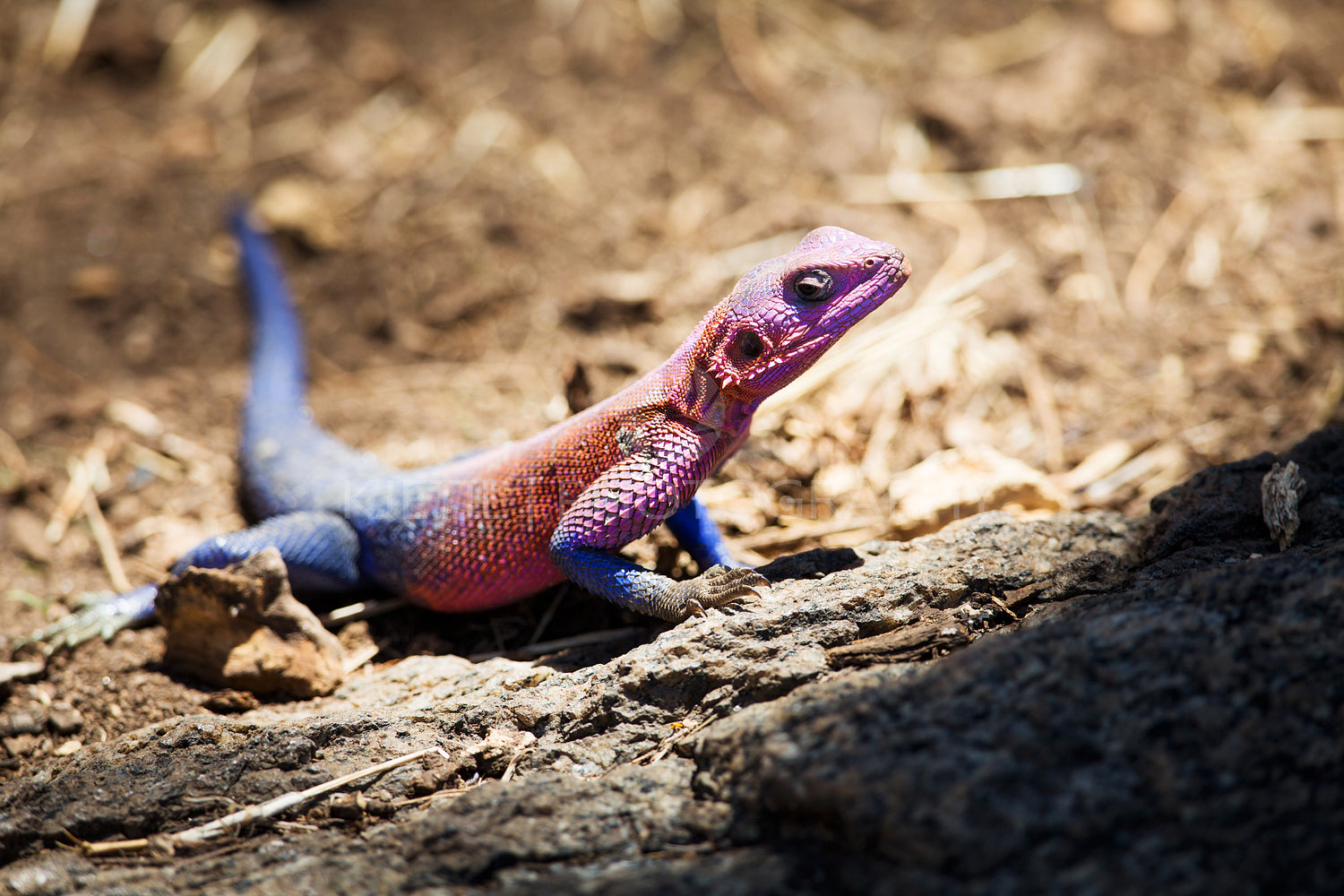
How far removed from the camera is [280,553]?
4051 millimetres

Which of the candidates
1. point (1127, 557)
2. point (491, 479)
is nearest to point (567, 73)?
point (491, 479)

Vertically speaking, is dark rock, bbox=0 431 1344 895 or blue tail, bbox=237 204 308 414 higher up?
blue tail, bbox=237 204 308 414

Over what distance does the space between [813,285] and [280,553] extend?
2.53 meters

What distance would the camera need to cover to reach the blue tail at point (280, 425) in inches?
178

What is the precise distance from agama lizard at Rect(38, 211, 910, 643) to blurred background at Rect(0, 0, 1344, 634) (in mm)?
668

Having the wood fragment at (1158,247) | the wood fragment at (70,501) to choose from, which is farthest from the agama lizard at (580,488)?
the wood fragment at (1158,247)

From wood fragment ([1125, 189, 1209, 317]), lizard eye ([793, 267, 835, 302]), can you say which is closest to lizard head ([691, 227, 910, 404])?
lizard eye ([793, 267, 835, 302])

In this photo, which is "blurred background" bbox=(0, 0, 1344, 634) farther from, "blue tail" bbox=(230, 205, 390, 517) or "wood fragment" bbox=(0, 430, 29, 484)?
"blue tail" bbox=(230, 205, 390, 517)

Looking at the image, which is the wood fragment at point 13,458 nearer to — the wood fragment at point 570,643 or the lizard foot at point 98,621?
the lizard foot at point 98,621

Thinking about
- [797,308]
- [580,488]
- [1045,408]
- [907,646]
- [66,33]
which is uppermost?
[66,33]

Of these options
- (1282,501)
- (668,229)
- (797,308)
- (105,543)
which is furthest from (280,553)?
(1282,501)

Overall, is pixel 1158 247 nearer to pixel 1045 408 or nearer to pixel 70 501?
pixel 1045 408

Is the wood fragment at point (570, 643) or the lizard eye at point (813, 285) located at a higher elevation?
the lizard eye at point (813, 285)

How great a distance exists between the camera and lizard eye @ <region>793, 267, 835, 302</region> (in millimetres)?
3336
